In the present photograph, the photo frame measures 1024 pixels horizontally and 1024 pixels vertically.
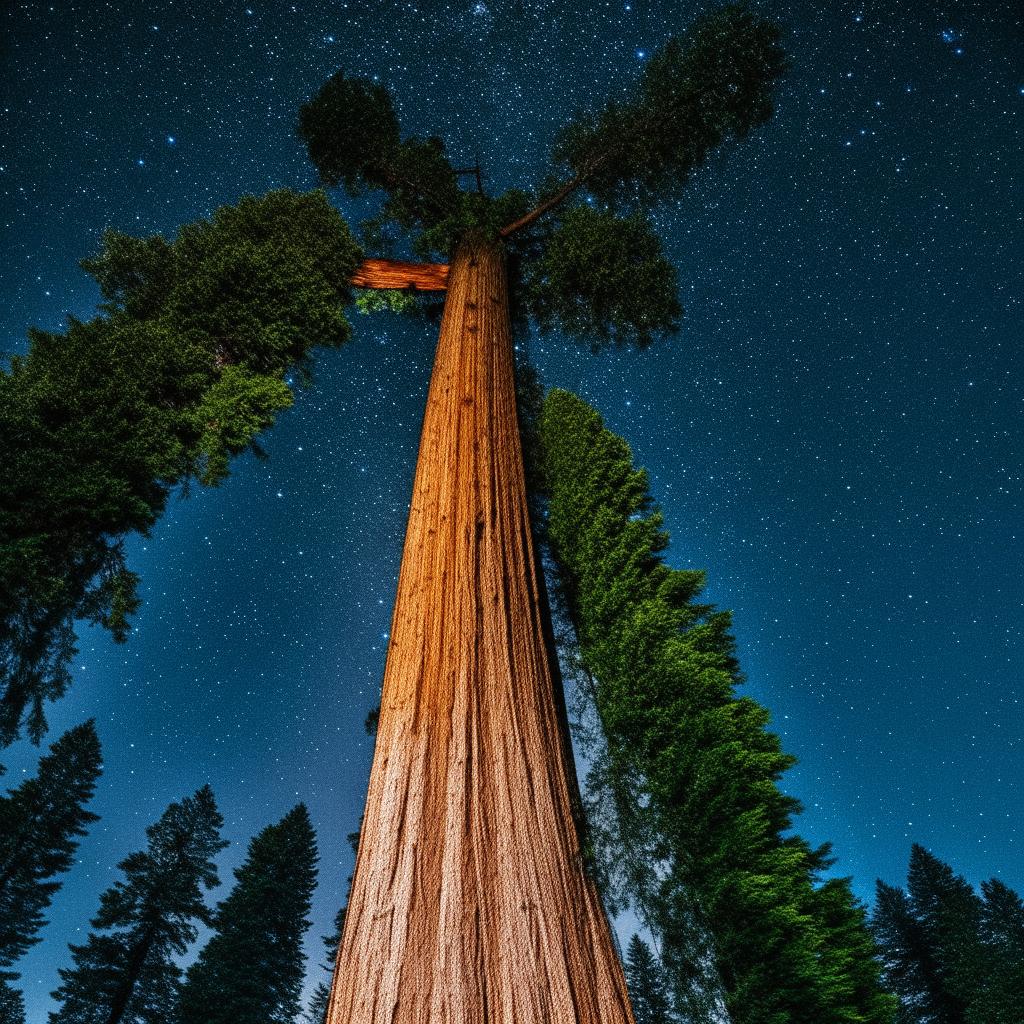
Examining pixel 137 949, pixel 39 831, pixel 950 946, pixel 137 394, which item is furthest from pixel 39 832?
pixel 950 946

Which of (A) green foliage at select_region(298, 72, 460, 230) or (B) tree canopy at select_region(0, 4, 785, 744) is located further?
(A) green foliage at select_region(298, 72, 460, 230)

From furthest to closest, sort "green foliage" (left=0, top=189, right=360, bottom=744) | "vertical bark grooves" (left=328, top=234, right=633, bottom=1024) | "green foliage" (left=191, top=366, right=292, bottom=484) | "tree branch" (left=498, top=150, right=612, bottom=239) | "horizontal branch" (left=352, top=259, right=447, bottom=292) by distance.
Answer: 1. "tree branch" (left=498, top=150, right=612, bottom=239)
2. "horizontal branch" (left=352, top=259, right=447, bottom=292)
3. "green foliage" (left=191, top=366, right=292, bottom=484)
4. "green foliage" (left=0, top=189, right=360, bottom=744)
5. "vertical bark grooves" (left=328, top=234, right=633, bottom=1024)

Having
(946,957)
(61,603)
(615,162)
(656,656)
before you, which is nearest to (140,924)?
(61,603)

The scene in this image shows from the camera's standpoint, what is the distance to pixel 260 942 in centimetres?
1761

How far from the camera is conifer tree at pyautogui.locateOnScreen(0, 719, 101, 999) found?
1622cm

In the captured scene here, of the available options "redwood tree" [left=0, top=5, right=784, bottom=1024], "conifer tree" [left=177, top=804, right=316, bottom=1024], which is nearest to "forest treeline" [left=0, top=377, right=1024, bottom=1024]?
"redwood tree" [left=0, top=5, right=784, bottom=1024]

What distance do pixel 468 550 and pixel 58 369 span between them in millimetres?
4366

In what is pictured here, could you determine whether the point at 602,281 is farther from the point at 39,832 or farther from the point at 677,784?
the point at 39,832

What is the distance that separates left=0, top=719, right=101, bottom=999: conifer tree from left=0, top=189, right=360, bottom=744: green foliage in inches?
762

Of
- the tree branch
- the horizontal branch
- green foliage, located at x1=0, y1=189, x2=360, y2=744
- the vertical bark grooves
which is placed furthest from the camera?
the tree branch

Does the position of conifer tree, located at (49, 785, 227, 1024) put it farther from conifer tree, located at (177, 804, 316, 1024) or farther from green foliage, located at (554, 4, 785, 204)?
green foliage, located at (554, 4, 785, 204)

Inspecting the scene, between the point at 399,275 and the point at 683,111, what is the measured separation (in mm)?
4972

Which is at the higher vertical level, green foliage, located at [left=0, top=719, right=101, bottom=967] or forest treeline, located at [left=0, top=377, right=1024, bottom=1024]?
green foliage, located at [left=0, top=719, right=101, bottom=967]

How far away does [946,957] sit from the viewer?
21328 mm
